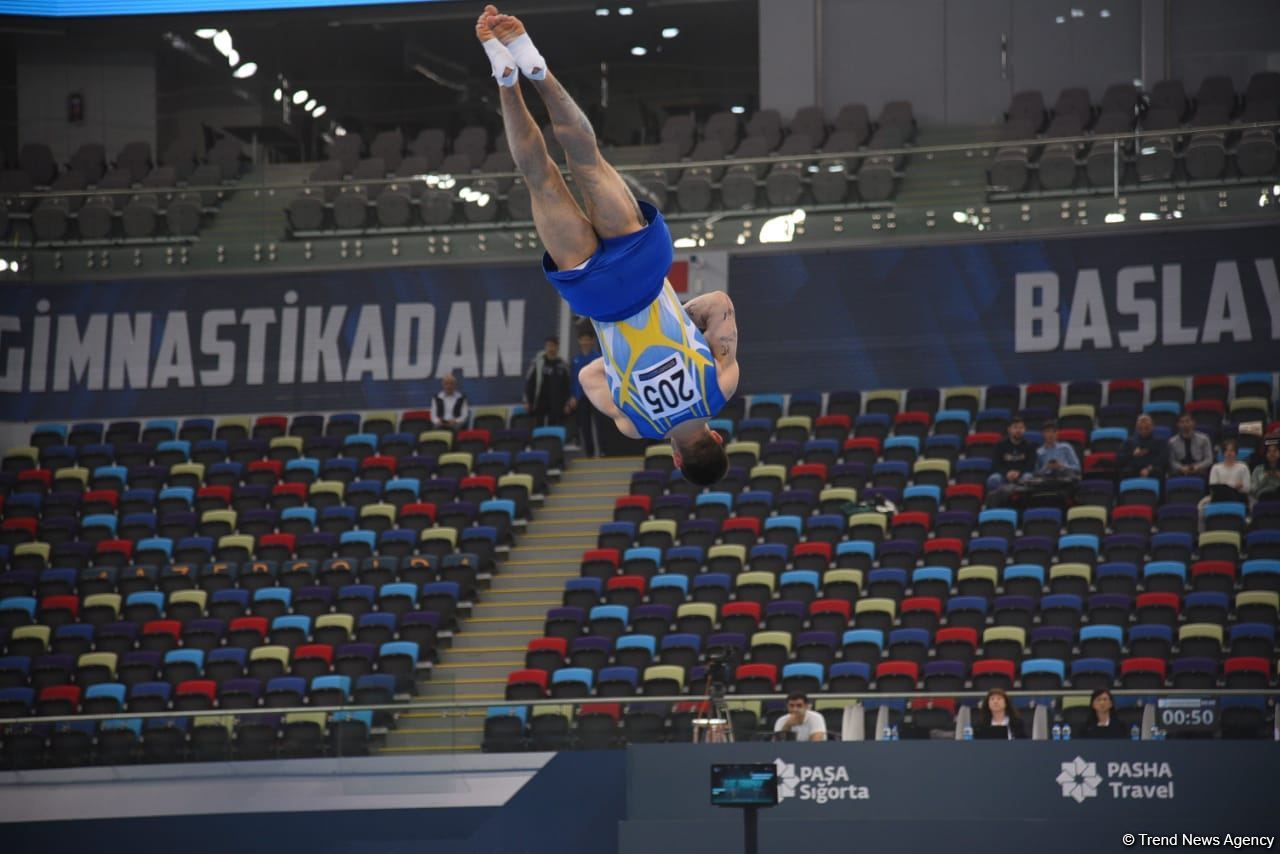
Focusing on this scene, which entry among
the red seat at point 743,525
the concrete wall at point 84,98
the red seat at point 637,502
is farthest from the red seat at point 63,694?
the concrete wall at point 84,98

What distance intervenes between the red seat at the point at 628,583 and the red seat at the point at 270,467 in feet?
18.2

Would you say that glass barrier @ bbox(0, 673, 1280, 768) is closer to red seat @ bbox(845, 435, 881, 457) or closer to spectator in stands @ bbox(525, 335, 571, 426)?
red seat @ bbox(845, 435, 881, 457)

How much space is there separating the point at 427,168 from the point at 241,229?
4305 mm

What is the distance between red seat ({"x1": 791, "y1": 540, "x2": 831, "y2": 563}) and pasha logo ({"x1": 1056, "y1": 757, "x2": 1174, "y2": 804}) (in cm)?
503

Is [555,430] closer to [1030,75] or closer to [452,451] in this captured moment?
[452,451]

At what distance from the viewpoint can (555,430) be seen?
72.1ft

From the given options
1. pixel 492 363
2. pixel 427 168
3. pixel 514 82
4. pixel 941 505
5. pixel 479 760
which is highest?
pixel 427 168

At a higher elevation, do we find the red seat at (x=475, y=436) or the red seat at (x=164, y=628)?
the red seat at (x=475, y=436)

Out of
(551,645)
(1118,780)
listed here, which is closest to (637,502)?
(551,645)

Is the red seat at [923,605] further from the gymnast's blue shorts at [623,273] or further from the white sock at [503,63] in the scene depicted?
the white sock at [503,63]

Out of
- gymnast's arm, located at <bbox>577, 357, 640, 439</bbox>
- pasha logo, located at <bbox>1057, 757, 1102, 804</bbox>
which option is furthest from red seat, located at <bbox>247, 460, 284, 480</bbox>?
gymnast's arm, located at <bbox>577, 357, 640, 439</bbox>

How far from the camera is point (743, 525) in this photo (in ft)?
61.1

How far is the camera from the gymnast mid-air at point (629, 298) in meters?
7.45

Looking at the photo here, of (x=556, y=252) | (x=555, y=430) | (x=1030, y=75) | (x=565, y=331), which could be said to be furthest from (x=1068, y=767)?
(x=1030, y=75)
